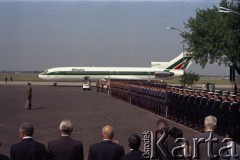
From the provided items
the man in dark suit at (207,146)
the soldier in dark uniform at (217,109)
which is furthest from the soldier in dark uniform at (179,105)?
the man in dark suit at (207,146)

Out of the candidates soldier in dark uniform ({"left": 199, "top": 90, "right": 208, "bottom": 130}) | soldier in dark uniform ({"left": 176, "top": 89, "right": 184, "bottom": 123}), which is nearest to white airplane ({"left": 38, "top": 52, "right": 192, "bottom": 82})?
soldier in dark uniform ({"left": 176, "top": 89, "right": 184, "bottom": 123})

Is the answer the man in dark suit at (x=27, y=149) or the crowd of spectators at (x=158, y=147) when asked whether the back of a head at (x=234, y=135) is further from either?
the man in dark suit at (x=27, y=149)

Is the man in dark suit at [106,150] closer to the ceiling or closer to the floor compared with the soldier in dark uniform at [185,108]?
closer to the ceiling

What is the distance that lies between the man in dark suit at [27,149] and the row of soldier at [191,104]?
20.3 ft

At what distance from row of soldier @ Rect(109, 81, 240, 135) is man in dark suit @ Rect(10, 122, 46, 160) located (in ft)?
20.3

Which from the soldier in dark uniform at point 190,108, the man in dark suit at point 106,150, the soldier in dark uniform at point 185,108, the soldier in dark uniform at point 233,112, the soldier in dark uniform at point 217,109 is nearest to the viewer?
the man in dark suit at point 106,150

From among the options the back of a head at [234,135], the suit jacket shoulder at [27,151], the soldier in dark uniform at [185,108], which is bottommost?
the soldier in dark uniform at [185,108]

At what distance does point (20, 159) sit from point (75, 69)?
63265 millimetres

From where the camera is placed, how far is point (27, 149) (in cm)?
657

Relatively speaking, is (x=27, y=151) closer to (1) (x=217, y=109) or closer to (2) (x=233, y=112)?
(2) (x=233, y=112)

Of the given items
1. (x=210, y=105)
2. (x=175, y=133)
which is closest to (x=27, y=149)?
(x=175, y=133)

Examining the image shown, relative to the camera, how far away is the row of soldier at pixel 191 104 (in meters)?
13.3

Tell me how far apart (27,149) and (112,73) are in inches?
2587

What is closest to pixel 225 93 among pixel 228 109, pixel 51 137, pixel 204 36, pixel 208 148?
pixel 228 109
